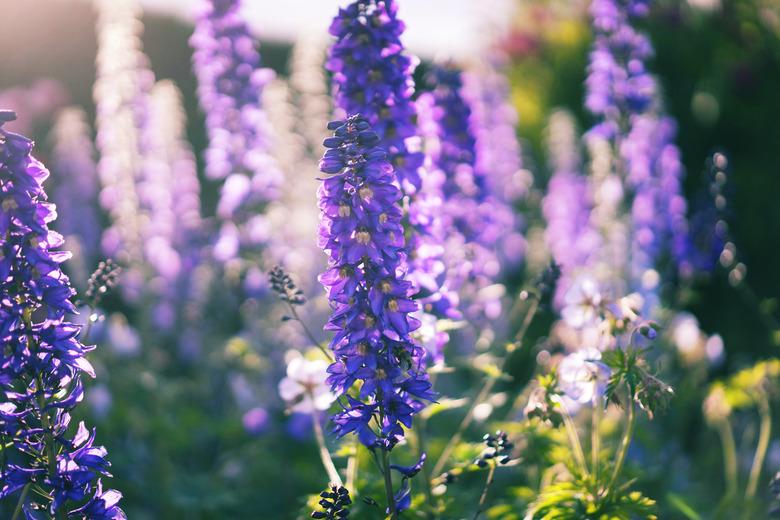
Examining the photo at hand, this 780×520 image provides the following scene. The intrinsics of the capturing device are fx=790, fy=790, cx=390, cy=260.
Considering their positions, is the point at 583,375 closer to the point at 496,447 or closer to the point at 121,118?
the point at 496,447

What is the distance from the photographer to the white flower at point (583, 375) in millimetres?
3335

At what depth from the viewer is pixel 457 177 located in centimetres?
466

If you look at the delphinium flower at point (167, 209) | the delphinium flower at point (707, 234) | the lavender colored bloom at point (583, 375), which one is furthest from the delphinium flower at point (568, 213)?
the delphinium flower at point (167, 209)

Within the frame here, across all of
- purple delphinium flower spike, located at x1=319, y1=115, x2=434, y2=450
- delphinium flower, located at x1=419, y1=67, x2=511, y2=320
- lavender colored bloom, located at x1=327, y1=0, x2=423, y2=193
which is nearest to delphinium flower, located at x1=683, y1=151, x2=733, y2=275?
delphinium flower, located at x1=419, y1=67, x2=511, y2=320

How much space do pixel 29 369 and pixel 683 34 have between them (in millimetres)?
8967

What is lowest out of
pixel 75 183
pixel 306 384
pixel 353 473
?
pixel 353 473

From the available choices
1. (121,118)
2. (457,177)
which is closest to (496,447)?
(457,177)

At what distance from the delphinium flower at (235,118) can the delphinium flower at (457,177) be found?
1.51m

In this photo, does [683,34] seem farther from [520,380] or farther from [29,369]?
[29,369]

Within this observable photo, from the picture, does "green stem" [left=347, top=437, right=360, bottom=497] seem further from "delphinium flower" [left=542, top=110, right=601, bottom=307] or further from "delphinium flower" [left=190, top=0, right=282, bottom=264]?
"delphinium flower" [left=542, top=110, right=601, bottom=307]

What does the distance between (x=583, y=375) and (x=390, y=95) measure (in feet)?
4.84

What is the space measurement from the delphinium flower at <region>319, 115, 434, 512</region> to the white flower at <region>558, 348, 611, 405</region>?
2.64 feet

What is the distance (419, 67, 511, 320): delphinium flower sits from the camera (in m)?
4.48

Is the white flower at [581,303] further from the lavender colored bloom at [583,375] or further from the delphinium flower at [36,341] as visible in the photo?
the delphinium flower at [36,341]
